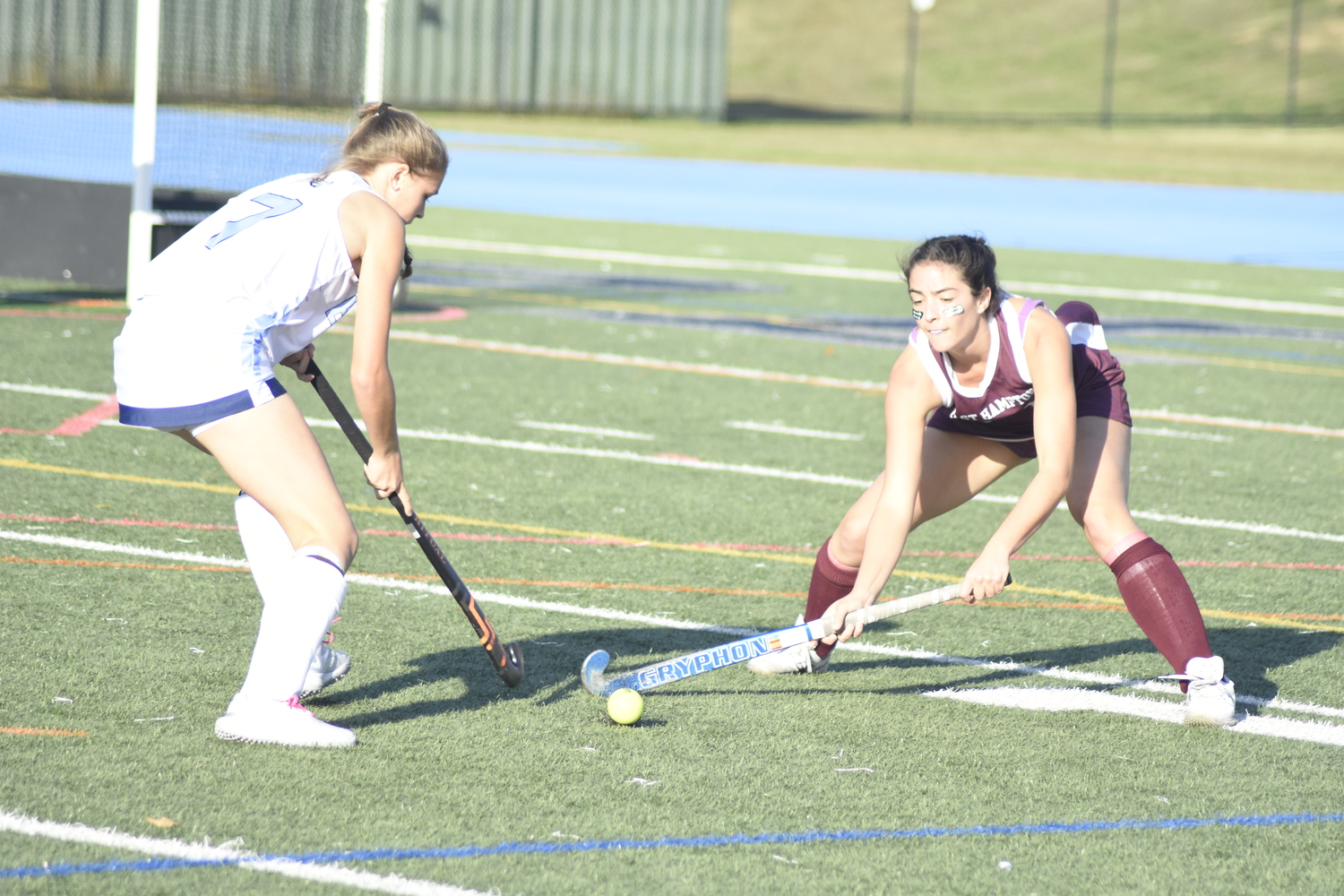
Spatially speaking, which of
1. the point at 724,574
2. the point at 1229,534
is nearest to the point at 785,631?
the point at 724,574

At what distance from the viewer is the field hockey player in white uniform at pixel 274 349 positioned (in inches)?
152

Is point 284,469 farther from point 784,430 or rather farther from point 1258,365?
point 1258,365

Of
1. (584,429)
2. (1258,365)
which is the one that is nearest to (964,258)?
(584,429)

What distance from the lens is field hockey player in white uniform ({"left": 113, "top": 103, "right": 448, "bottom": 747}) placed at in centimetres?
387

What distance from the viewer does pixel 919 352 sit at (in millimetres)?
4469

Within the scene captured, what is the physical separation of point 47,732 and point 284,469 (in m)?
0.93

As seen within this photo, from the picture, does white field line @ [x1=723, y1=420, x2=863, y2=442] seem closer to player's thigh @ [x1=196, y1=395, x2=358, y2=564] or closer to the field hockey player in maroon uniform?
the field hockey player in maroon uniform

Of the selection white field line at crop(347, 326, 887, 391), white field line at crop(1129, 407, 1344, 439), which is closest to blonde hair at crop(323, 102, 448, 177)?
white field line at crop(1129, 407, 1344, 439)

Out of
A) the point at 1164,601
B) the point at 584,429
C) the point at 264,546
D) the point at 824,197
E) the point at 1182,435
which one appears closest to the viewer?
the point at 264,546

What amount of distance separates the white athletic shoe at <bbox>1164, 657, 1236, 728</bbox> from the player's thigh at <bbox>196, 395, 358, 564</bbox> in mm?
2402

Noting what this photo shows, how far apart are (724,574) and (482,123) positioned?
116 feet

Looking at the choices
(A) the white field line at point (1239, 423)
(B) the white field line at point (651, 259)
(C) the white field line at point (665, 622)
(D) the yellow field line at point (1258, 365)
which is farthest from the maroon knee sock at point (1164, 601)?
(B) the white field line at point (651, 259)

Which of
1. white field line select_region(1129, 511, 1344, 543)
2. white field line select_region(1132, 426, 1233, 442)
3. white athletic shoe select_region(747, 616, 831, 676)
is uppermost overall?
white field line select_region(1132, 426, 1233, 442)

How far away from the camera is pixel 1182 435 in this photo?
9328 millimetres
